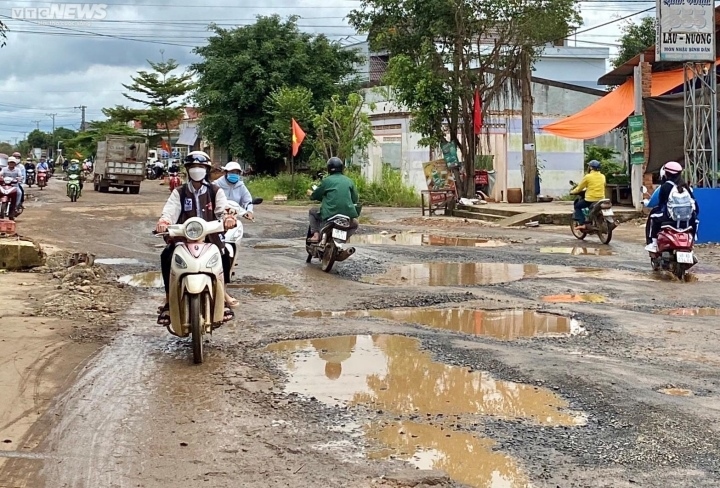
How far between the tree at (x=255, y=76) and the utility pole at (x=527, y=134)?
1520 centimetres

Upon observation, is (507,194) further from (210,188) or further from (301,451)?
(301,451)

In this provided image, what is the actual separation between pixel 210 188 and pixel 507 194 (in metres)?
22.7

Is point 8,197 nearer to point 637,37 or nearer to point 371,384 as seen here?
point 371,384

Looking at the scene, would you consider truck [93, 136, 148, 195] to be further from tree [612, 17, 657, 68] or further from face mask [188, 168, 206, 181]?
face mask [188, 168, 206, 181]

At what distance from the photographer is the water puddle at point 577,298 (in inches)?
364

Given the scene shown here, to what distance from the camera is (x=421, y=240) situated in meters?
16.9

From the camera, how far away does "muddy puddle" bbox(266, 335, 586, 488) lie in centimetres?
420

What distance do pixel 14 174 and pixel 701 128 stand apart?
603 inches

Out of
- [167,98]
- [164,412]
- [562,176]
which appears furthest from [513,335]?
[167,98]

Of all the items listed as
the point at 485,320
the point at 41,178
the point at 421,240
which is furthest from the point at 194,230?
the point at 41,178

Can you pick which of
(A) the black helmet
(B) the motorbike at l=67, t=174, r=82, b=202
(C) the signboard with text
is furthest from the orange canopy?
(B) the motorbike at l=67, t=174, r=82, b=202

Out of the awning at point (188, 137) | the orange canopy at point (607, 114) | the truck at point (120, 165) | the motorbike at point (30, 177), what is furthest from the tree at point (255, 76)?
the awning at point (188, 137)

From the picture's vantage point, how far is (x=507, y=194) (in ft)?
93.9

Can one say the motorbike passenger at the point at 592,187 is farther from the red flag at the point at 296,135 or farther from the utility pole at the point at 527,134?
the red flag at the point at 296,135
